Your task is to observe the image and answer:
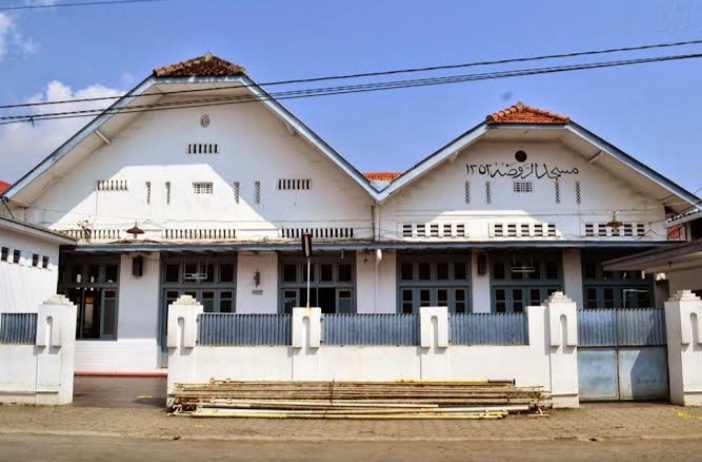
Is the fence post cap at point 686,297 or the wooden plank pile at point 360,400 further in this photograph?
the fence post cap at point 686,297

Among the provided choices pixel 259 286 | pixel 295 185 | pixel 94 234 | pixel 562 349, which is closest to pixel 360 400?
pixel 562 349

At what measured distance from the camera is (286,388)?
1268 centimetres

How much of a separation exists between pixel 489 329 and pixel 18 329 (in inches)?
398

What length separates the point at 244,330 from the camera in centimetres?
1369

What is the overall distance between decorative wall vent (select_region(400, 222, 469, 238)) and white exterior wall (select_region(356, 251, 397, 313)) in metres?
0.95

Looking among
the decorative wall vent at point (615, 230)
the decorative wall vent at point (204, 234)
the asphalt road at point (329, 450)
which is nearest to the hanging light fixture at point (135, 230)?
the decorative wall vent at point (204, 234)

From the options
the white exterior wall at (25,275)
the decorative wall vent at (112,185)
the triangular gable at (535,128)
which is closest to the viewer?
the white exterior wall at (25,275)

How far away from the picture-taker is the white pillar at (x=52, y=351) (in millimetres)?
13516

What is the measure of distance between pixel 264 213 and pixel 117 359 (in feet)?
21.0

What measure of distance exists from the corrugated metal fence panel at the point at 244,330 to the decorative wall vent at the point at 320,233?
259 inches

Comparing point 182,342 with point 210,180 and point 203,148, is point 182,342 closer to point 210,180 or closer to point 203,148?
Answer: point 210,180

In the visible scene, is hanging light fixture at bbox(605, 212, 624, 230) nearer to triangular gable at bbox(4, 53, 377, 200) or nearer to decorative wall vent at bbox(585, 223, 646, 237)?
decorative wall vent at bbox(585, 223, 646, 237)

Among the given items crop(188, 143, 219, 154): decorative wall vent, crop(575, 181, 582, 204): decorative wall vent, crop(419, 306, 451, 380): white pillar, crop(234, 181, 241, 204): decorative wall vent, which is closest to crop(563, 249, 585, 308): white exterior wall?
crop(575, 181, 582, 204): decorative wall vent

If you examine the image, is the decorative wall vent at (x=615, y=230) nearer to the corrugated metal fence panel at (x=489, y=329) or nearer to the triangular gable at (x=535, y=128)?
the triangular gable at (x=535, y=128)
